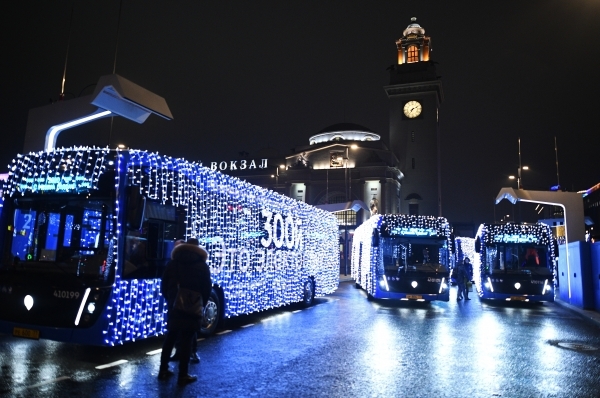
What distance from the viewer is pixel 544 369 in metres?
7.68

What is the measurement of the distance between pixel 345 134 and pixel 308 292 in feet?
193

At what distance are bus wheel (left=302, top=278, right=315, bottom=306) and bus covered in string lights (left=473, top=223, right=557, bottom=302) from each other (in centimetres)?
653

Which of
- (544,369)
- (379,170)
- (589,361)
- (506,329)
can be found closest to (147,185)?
Answer: (544,369)

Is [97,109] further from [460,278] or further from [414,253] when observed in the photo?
[460,278]

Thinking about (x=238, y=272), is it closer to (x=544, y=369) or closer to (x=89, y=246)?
(x=89, y=246)

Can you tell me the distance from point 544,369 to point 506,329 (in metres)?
4.55

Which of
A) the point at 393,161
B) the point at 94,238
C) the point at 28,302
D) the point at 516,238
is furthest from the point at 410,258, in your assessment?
the point at 393,161

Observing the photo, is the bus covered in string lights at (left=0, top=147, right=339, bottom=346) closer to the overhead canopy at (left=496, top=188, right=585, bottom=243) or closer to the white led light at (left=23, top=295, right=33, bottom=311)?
the white led light at (left=23, top=295, right=33, bottom=311)

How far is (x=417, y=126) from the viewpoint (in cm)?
6831

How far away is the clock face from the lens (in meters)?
68.0

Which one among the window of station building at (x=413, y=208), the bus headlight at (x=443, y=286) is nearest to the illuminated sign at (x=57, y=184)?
the bus headlight at (x=443, y=286)

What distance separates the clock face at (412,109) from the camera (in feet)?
223

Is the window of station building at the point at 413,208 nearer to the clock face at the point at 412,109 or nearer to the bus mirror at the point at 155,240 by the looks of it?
the clock face at the point at 412,109

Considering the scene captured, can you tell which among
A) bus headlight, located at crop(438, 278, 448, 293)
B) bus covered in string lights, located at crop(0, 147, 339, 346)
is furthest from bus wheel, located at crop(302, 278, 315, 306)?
bus covered in string lights, located at crop(0, 147, 339, 346)
